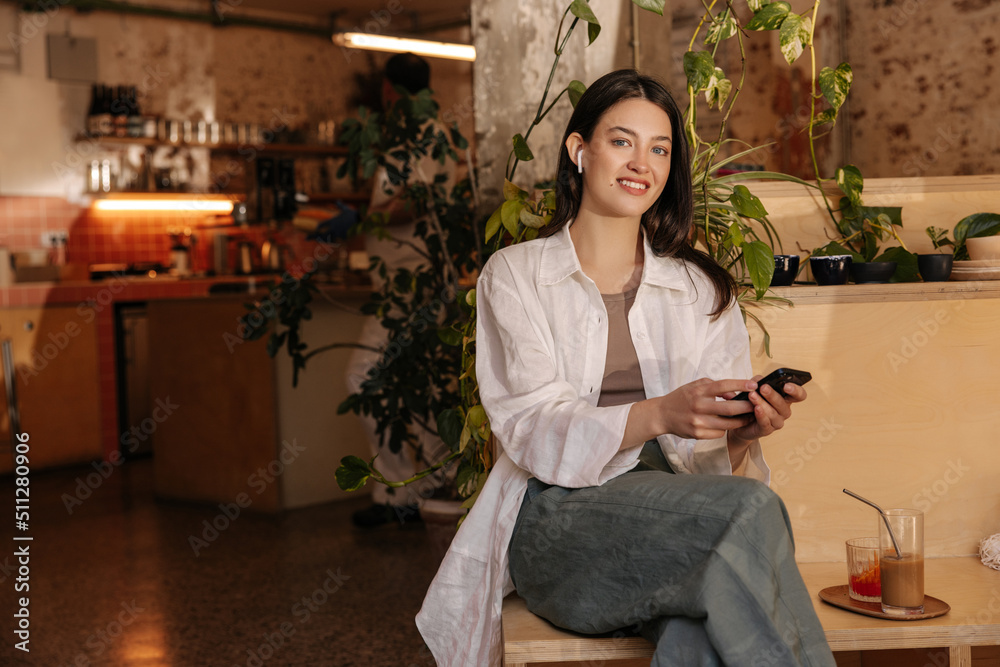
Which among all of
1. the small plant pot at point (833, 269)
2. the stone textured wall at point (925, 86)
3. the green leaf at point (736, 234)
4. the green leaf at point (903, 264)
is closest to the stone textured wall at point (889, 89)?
the stone textured wall at point (925, 86)

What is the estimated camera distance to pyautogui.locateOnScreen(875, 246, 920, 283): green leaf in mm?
1823

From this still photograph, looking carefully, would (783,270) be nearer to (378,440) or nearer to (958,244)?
(958,244)

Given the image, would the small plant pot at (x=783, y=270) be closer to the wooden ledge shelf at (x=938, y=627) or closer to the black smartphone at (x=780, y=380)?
the black smartphone at (x=780, y=380)

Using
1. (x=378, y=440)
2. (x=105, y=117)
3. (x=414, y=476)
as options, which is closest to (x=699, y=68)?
(x=414, y=476)

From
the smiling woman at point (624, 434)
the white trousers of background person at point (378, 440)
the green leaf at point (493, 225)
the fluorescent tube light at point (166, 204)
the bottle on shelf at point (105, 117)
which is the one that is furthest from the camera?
the fluorescent tube light at point (166, 204)

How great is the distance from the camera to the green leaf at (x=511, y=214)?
1.89 m

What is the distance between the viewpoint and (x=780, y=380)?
1372 millimetres

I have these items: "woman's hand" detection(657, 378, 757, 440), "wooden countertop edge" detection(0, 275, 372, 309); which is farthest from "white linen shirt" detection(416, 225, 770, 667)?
"wooden countertop edge" detection(0, 275, 372, 309)

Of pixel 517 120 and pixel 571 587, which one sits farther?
pixel 517 120

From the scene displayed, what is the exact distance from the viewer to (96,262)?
6.57 metres

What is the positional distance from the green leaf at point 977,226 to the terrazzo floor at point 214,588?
1.66 meters

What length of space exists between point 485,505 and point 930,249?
3.64 ft

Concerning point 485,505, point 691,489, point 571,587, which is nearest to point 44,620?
point 485,505

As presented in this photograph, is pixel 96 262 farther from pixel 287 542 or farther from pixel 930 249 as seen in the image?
pixel 930 249
